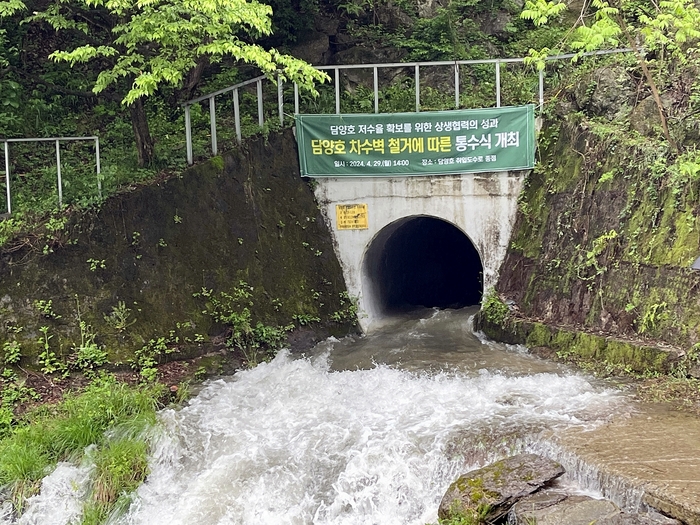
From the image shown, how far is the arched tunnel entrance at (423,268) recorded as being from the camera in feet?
42.8

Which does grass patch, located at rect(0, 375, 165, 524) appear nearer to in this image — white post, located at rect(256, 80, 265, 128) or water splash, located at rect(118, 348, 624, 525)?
water splash, located at rect(118, 348, 624, 525)

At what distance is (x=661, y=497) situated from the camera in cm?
452

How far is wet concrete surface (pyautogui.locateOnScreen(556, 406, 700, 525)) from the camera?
177 inches

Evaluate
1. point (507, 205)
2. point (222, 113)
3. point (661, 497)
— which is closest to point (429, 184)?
point (507, 205)

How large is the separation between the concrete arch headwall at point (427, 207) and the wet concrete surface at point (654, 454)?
5084 mm

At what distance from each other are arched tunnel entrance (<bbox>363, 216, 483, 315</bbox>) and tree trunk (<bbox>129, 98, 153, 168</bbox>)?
15.6ft

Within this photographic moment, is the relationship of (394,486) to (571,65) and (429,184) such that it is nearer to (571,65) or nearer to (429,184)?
(429,184)

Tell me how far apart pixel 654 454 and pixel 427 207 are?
261 inches

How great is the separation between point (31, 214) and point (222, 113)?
4993 mm

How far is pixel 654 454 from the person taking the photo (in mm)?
5312

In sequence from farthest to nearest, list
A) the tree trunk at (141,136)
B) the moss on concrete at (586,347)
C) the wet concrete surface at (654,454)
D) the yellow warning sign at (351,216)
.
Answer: the yellow warning sign at (351,216)
the tree trunk at (141,136)
the moss on concrete at (586,347)
the wet concrete surface at (654,454)

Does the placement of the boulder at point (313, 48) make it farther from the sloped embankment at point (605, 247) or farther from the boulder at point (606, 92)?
the boulder at point (606, 92)

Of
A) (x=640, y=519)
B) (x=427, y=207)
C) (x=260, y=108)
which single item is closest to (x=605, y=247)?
(x=427, y=207)

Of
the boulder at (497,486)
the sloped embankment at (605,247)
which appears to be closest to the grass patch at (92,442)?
the boulder at (497,486)
